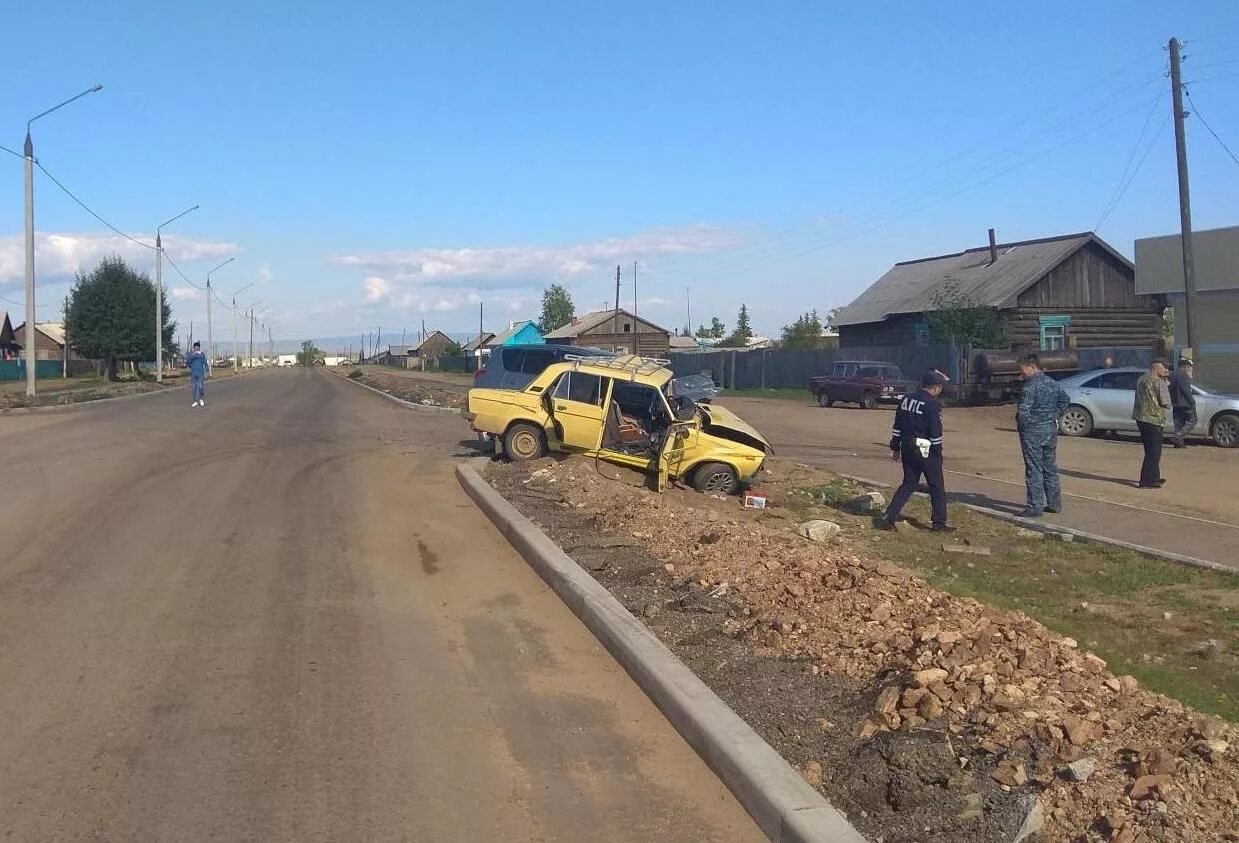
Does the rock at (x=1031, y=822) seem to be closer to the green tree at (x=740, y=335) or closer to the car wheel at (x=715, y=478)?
the car wheel at (x=715, y=478)

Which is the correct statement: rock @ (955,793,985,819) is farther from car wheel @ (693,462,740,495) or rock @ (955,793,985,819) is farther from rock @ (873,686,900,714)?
car wheel @ (693,462,740,495)

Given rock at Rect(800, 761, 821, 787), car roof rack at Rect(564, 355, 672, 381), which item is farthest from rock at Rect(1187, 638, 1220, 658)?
car roof rack at Rect(564, 355, 672, 381)

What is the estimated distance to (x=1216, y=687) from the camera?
6191mm

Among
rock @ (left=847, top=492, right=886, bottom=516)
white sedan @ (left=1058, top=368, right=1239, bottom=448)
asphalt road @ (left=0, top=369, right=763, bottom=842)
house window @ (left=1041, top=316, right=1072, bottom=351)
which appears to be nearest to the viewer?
asphalt road @ (left=0, top=369, right=763, bottom=842)

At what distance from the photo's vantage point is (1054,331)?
45.9 metres

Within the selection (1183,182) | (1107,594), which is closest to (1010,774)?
(1107,594)

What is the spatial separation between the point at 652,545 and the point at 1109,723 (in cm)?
531

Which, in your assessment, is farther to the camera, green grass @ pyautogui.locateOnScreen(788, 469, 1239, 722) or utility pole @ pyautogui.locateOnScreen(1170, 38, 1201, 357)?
utility pole @ pyautogui.locateOnScreen(1170, 38, 1201, 357)

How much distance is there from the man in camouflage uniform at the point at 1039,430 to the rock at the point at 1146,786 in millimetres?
8746

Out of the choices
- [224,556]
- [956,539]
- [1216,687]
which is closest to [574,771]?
[1216,687]

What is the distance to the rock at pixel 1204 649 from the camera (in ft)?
22.7

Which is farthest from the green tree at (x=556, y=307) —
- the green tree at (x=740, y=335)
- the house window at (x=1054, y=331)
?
the house window at (x=1054, y=331)

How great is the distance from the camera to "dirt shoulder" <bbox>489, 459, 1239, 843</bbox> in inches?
159

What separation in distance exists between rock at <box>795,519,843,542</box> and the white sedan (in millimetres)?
13246
